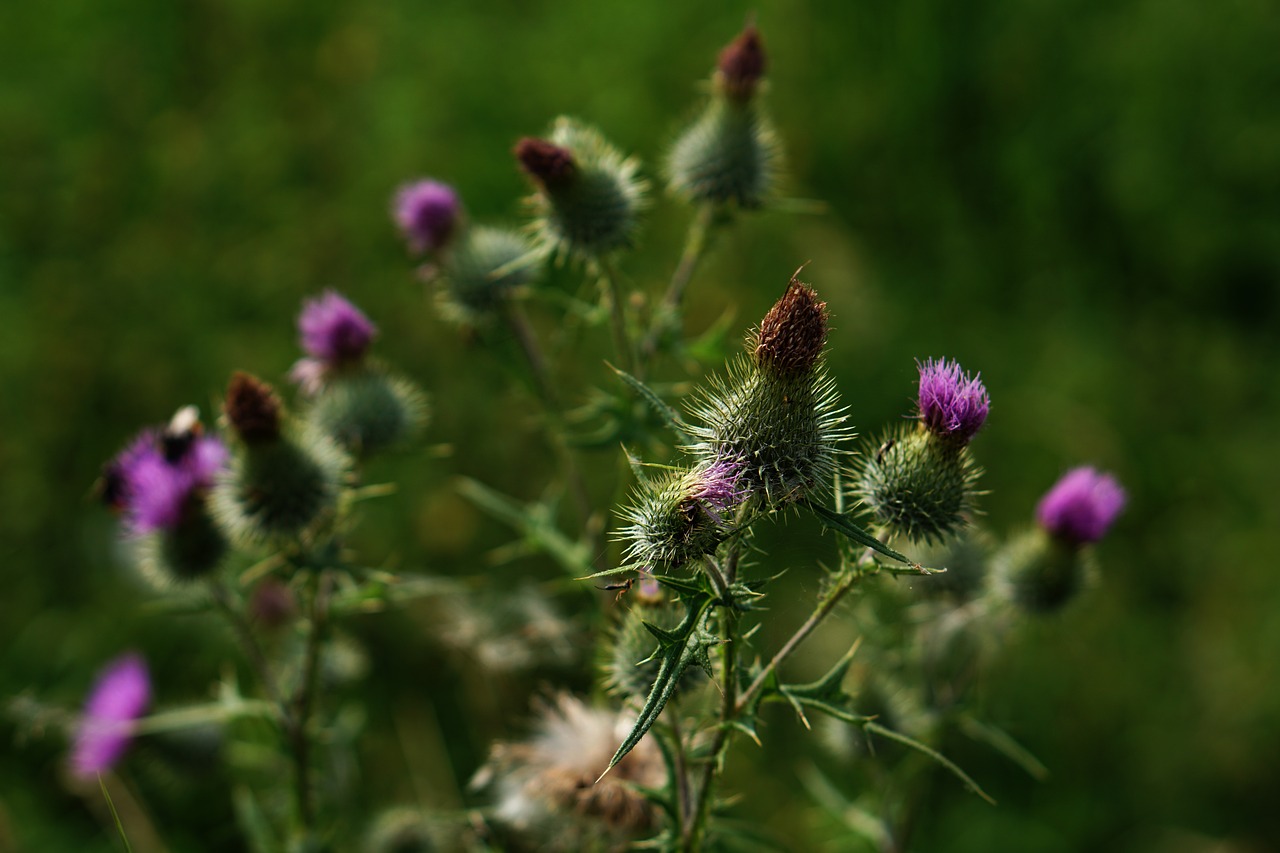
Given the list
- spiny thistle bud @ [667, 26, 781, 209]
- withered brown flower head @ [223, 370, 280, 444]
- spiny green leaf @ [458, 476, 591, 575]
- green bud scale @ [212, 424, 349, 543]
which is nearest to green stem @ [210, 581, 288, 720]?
green bud scale @ [212, 424, 349, 543]

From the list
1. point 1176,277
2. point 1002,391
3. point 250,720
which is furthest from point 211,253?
point 1176,277

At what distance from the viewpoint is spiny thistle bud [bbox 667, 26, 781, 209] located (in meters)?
3.37

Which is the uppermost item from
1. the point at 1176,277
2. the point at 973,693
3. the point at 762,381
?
the point at 1176,277

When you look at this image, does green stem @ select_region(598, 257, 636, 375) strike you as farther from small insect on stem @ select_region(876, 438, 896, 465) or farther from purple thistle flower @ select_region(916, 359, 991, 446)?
purple thistle flower @ select_region(916, 359, 991, 446)

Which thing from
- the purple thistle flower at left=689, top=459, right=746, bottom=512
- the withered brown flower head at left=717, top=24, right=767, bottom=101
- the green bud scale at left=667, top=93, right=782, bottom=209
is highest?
the withered brown flower head at left=717, top=24, right=767, bottom=101

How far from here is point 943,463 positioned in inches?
90.4

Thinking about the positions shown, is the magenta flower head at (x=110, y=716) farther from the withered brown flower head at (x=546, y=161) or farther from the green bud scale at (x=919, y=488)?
the green bud scale at (x=919, y=488)

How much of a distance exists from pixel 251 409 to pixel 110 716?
1.69m

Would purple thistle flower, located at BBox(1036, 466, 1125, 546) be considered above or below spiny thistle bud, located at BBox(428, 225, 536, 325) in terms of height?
below

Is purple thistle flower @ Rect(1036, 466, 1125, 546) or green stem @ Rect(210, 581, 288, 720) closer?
green stem @ Rect(210, 581, 288, 720)

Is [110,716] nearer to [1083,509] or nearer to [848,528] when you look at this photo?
[848,528]

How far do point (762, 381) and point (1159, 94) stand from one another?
20.5 feet

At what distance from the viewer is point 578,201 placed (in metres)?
3.10

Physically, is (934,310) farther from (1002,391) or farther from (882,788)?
(882,788)
